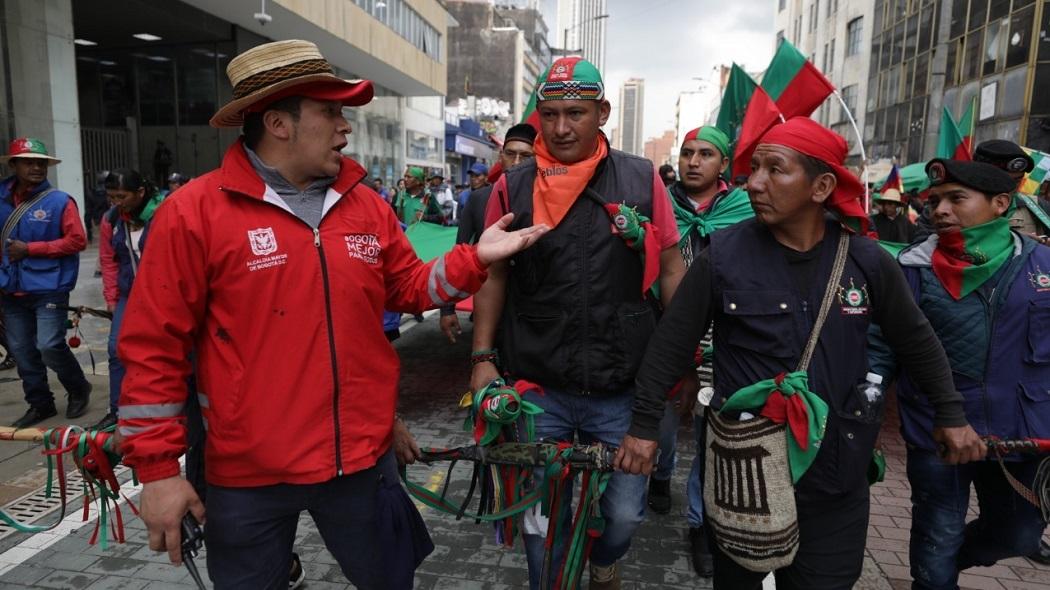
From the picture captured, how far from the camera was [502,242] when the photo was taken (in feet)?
8.04

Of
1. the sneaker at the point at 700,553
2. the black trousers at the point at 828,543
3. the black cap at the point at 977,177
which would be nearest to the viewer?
the black trousers at the point at 828,543

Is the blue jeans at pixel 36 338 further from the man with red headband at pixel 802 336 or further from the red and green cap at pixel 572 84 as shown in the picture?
the man with red headband at pixel 802 336

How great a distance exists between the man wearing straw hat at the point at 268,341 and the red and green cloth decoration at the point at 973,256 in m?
2.21

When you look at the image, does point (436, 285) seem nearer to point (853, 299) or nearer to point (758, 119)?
point (853, 299)

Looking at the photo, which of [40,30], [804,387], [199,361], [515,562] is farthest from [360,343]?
[40,30]

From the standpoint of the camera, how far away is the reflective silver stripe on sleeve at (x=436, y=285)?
2439 mm

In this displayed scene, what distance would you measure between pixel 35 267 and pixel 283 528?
4.41 metres

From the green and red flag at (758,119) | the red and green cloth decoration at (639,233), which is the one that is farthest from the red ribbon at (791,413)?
the green and red flag at (758,119)

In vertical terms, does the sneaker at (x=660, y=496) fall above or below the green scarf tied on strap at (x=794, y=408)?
below

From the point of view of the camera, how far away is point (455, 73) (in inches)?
3002

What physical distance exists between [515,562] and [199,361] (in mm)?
2121

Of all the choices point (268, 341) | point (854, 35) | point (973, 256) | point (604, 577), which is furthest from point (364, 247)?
point (854, 35)

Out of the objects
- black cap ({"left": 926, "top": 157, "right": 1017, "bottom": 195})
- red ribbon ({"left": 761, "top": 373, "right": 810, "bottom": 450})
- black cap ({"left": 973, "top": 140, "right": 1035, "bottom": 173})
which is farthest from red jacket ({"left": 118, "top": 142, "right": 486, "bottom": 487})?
black cap ({"left": 973, "top": 140, "right": 1035, "bottom": 173})

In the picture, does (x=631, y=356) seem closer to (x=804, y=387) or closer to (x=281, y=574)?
(x=804, y=387)
